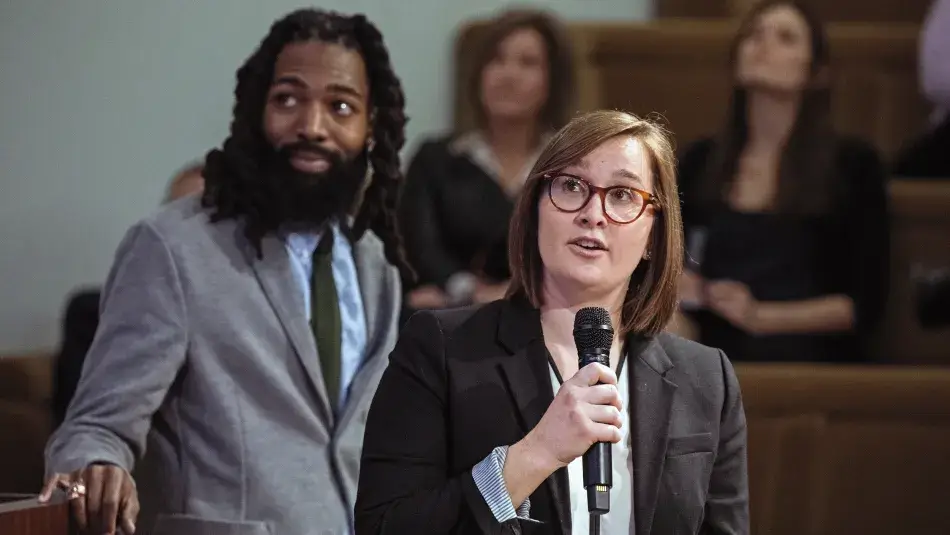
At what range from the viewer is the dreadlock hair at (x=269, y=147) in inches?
74.3

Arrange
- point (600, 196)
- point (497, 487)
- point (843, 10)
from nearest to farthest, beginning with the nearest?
point (497, 487)
point (600, 196)
point (843, 10)

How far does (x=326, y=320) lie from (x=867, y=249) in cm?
156

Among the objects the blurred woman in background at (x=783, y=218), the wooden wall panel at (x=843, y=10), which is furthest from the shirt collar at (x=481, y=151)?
the wooden wall panel at (x=843, y=10)

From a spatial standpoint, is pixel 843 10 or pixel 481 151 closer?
pixel 481 151

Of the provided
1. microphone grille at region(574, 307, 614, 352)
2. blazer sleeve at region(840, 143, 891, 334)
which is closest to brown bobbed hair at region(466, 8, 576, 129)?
blazer sleeve at region(840, 143, 891, 334)

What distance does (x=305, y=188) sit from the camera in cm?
189

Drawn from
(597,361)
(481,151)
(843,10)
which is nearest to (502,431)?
(597,361)

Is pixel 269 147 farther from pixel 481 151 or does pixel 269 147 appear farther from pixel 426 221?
pixel 481 151

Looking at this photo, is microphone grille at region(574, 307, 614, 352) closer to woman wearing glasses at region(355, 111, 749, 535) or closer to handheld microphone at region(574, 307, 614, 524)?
handheld microphone at region(574, 307, 614, 524)

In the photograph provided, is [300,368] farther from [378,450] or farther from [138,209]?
[138,209]

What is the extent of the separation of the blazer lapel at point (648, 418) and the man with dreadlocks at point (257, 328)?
469mm

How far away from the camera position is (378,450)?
143 cm

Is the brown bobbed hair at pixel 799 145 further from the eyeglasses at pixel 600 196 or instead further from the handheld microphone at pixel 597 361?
the handheld microphone at pixel 597 361

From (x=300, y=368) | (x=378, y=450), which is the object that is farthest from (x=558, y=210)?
(x=300, y=368)
